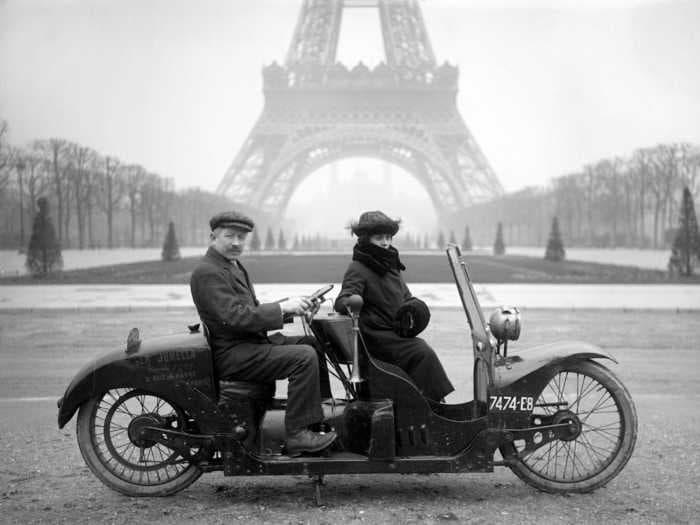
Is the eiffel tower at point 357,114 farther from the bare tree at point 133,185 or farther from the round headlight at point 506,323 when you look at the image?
the round headlight at point 506,323

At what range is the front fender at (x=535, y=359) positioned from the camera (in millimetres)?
2859

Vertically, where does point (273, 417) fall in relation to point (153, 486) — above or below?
above

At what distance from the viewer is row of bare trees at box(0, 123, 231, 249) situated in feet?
43.4

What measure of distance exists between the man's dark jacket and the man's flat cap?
121 millimetres

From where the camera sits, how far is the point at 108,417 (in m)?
2.89

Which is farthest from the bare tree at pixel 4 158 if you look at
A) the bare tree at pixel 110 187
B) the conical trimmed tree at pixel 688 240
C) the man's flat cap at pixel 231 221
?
the conical trimmed tree at pixel 688 240

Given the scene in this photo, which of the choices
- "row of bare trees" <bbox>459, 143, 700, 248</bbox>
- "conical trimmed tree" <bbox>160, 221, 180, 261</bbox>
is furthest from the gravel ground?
"row of bare trees" <bbox>459, 143, 700, 248</bbox>

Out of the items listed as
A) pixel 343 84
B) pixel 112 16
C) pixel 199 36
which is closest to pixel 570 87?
pixel 199 36

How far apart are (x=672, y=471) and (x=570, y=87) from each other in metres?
21.0

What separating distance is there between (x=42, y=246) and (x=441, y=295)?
9.01 meters

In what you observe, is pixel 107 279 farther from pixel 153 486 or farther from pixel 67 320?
pixel 153 486

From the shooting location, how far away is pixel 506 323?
2684 mm

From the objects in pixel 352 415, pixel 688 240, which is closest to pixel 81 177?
pixel 688 240

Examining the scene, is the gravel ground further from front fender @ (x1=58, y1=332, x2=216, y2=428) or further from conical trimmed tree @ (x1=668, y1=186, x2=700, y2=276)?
conical trimmed tree @ (x1=668, y1=186, x2=700, y2=276)
